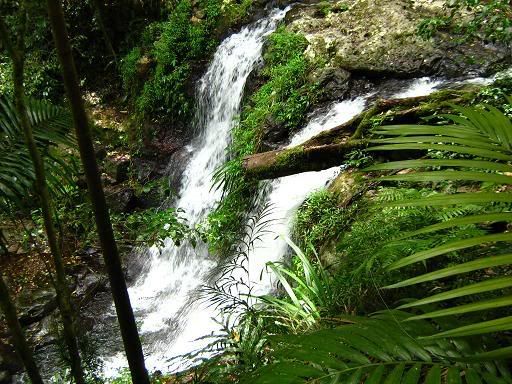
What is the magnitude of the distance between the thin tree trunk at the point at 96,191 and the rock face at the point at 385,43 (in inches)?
219

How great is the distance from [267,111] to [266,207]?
163 inches

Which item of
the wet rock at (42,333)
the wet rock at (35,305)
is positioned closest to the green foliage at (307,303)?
the wet rock at (42,333)

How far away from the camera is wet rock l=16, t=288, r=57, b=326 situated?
245 inches

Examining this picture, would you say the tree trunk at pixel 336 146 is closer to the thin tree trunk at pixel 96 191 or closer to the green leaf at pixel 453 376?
the thin tree trunk at pixel 96 191

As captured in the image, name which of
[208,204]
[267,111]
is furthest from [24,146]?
[208,204]

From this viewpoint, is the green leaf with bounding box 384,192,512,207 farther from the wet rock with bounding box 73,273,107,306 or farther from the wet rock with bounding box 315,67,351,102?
the wet rock with bounding box 73,273,107,306

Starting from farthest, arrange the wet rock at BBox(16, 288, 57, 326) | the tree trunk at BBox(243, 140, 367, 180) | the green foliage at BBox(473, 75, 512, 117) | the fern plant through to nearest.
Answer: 1. the wet rock at BBox(16, 288, 57, 326)
2. the green foliage at BBox(473, 75, 512, 117)
3. the tree trunk at BBox(243, 140, 367, 180)
4. the fern plant

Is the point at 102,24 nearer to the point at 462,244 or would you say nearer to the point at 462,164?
the point at 462,164

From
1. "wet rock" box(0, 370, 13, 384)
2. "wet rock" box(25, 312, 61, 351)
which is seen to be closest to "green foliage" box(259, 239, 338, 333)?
"wet rock" box(0, 370, 13, 384)

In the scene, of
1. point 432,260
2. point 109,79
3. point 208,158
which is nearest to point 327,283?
point 432,260

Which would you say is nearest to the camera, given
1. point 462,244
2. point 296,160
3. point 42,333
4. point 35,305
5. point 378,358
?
point 462,244

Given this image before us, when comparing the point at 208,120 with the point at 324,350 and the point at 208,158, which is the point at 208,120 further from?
the point at 324,350

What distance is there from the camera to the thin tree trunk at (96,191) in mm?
1724

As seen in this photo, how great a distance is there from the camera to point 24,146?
2152mm
